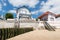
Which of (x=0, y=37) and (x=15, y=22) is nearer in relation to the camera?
(x=0, y=37)

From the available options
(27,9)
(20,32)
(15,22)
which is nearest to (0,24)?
(15,22)

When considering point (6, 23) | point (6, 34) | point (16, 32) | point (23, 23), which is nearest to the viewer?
→ point (6, 34)

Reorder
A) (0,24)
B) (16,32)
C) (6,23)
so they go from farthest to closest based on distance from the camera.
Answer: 1. (6,23)
2. (0,24)
3. (16,32)

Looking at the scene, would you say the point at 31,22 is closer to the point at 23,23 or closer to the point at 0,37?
the point at 23,23

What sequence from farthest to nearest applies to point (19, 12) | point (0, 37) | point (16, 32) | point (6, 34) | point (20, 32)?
1. point (19, 12)
2. point (20, 32)
3. point (16, 32)
4. point (6, 34)
5. point (0, 37)

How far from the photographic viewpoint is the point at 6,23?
37.2 meters

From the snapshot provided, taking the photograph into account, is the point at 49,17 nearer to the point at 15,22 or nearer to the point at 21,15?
the point at 21,15

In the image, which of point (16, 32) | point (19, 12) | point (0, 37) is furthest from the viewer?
point (19, 12)

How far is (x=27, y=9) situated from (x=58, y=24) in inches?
624

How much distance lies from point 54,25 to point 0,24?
15.2 metres

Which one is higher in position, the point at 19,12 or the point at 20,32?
the point at 19,12

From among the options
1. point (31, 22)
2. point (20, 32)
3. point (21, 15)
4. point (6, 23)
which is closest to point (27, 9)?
point (21, 15)

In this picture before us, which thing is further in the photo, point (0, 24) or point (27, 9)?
point (27, 9)

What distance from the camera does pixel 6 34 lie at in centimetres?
1884
